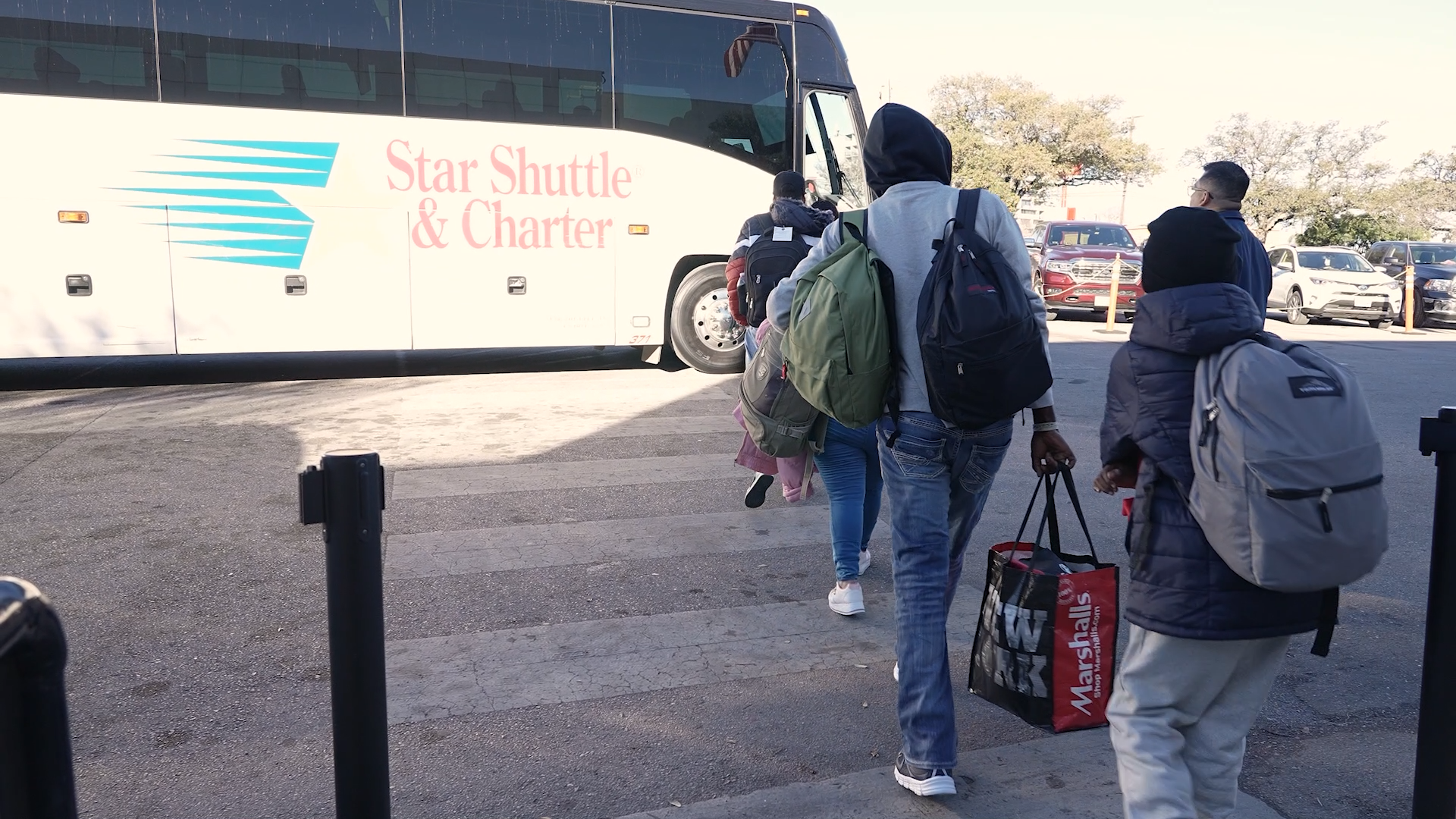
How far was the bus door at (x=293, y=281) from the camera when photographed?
31.5 ft

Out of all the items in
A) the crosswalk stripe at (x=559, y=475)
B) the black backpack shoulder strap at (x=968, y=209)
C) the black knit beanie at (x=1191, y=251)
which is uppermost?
the black backpack shoulder strap at (x=968, y=209)

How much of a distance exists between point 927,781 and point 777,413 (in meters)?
1.65

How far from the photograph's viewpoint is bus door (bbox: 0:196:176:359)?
9.10 metres

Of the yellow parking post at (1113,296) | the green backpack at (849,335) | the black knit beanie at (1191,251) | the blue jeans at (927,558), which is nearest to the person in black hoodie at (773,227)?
the green backpack at (849,335)

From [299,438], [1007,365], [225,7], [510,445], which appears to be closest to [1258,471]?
[1007,365]

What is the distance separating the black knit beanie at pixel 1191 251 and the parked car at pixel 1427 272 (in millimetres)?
20662

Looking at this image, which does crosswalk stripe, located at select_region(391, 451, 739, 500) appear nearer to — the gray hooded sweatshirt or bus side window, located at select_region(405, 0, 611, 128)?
the gray hooded sweatshirt

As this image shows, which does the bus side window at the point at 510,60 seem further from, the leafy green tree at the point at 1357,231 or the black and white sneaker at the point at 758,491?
the leafy green tree at the point at 1357,231

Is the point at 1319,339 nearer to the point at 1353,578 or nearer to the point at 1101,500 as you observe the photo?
the point at 1101,500

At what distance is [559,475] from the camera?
273 inches

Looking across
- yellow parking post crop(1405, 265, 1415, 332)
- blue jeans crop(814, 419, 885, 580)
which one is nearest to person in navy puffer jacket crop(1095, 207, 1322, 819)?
blue jeans crop(814, 419, 885, 580)

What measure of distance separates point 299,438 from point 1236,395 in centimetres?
672

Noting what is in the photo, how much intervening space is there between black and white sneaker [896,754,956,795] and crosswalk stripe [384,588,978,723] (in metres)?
1.01

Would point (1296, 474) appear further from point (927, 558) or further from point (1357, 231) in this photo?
point (1357, 231)
